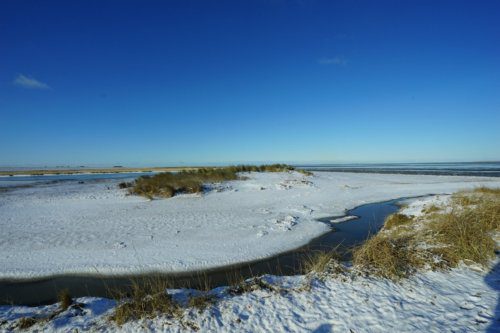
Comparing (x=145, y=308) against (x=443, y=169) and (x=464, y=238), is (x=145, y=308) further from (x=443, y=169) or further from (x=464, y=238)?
(x=443, y=169)

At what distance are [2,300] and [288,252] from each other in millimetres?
→ 8145

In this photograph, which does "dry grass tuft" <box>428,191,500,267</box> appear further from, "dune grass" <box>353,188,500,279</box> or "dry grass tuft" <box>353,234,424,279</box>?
"dry grass tuft" <box>353,234,424,279</box>

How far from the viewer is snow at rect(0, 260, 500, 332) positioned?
16.2ft

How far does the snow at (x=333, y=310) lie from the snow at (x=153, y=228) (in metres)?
2.85

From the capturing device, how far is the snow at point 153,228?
8.97m

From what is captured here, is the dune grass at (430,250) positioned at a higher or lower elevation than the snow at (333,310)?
higher

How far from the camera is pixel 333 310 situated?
17.7 ft

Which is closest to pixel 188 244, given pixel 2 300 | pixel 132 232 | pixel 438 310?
pixel 132 232

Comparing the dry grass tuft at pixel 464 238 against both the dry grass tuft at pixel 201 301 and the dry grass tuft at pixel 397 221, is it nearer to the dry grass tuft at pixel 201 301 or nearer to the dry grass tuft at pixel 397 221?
the dry grass tuft at pixel 397 221

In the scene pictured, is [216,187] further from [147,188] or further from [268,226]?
[268,226]

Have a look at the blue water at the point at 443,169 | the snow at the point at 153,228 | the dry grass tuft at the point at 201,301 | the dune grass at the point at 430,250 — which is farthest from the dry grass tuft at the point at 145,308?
the blue water at the point at 443,169

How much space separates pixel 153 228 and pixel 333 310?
31.4ft

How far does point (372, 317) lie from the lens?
16.8 feet

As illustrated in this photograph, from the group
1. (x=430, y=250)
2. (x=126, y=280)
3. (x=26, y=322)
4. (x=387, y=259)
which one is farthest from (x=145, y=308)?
(x=430, y=250)
